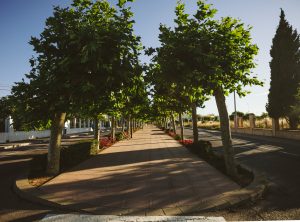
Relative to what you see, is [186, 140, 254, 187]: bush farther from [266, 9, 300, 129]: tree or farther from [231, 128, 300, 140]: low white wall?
[266, 9, 300, 129]: tree

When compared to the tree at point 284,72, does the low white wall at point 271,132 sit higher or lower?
lower

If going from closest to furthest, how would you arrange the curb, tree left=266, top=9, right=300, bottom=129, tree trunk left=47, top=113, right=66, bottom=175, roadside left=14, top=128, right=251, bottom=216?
1. the curb
2. roadside left=14, top=128, right=251, bottom=216
3. tree trunk left=47, top=113, right=66, bottom=175
4. tree left=266, top=9, right=300, bottom=129

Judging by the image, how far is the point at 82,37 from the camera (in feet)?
26.4

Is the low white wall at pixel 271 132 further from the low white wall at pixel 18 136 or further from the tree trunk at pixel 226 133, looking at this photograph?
the low white wall at pixel 18 136

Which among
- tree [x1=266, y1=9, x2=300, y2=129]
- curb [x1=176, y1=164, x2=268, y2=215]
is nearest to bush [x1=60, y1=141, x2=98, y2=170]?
curb [x1=176, y1=164, x2=268, y2=215]

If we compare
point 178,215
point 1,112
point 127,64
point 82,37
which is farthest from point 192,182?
point 1,112

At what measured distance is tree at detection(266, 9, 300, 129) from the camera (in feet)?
101

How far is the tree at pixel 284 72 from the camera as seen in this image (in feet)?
101

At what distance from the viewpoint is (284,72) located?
31438mm

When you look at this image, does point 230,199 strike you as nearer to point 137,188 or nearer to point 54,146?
point 137,188

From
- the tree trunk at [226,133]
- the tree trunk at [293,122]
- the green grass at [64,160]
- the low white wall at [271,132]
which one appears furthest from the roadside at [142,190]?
the tree trunk at [293,122]

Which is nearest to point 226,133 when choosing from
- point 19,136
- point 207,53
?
point 207,53

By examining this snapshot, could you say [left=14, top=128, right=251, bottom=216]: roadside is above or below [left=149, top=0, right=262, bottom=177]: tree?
below

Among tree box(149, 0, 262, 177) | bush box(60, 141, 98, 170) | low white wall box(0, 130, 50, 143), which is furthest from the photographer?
low white wall box(0, 130, 50, 143)
